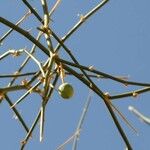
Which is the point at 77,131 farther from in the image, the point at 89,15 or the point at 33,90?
the point at 89,15

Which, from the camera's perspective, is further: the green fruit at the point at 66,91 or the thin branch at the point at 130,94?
the thin branch at the point at 130,94

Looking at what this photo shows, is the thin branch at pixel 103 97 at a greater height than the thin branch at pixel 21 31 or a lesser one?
lesser

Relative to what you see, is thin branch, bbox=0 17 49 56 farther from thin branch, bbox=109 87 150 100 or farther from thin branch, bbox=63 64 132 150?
thin branch, bbox=109 87 150 100

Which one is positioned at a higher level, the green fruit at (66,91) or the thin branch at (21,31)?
the thin branch at (21,31)

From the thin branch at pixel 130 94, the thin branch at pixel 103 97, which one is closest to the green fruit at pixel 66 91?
the thin branch at pixel 103 97

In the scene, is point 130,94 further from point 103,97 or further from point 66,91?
point 66,91

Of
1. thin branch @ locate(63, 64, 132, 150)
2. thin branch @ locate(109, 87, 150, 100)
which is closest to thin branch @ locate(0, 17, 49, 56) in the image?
thin branch @ locate(63, 64, 132, 150)

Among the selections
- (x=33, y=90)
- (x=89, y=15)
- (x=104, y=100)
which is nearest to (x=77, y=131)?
(x=104, y=100)

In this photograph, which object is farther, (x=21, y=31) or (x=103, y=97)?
(x=103, y=97)

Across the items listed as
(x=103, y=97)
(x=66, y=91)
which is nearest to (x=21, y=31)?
(x=66, y=91)

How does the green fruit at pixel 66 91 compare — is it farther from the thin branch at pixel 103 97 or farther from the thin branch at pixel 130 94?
the thin branch at pixel 130 94

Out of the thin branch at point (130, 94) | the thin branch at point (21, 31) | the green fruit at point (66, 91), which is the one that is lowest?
the thin branch at point (130, 94)

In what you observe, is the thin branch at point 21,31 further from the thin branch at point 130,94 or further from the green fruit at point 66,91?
the thin branch at point 130,94
